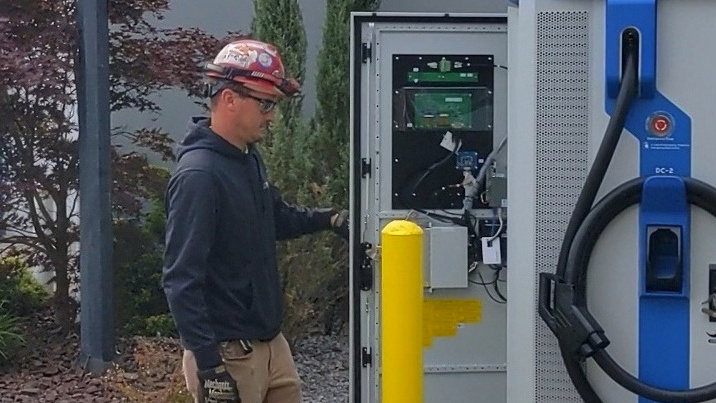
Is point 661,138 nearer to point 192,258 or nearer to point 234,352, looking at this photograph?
point 192,258

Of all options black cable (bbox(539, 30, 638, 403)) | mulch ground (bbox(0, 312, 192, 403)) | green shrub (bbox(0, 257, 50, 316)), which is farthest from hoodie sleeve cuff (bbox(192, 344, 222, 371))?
green shrub (bbox(0, 257, 50, 316))

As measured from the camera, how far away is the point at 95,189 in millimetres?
6793

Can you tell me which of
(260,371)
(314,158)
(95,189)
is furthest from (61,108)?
(260,371)

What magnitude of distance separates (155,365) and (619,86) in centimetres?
395

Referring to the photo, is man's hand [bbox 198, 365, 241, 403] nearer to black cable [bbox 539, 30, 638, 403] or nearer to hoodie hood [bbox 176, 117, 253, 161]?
hoodie hood [bbox 176, 117, 253, 161]

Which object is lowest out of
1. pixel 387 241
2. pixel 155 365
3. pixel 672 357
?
pixel 155 365

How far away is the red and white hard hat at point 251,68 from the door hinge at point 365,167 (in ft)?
2.37

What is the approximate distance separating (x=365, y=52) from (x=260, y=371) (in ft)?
4.78

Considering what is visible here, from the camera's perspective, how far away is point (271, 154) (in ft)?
23.0

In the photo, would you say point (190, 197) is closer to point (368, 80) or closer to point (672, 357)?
point (368, 80)

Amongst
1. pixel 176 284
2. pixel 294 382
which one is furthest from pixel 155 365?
pixel 176 284

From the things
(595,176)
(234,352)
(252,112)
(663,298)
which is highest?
(252,112)

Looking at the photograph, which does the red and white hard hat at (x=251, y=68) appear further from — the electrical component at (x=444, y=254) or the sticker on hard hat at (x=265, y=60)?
the electrical component at (x=444, y=254)

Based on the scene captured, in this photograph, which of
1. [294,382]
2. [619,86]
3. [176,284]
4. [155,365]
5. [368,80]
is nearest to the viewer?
[619,86]
